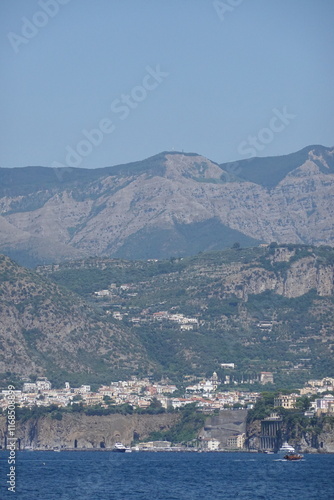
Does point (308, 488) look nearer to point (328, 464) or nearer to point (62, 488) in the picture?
point (62, 488)

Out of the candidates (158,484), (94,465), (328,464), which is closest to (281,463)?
(328,464)

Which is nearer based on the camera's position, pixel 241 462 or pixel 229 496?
pixel 229 496

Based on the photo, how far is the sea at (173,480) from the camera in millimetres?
147000

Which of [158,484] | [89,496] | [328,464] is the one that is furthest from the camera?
[328,464]

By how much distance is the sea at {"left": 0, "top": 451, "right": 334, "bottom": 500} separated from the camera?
482ft

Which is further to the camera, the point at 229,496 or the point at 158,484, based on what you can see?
the point at 158,484

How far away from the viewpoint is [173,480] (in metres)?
165

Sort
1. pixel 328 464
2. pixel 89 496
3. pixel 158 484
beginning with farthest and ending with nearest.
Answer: pixel 328 464, pixel 158 484, pixel 89 496

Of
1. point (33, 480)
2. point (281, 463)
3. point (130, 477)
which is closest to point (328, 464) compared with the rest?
point (281, 463)

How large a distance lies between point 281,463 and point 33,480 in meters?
36.7

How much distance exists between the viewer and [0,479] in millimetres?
163500

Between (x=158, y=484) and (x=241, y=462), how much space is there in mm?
37129

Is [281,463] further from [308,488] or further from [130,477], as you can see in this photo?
[308,488]

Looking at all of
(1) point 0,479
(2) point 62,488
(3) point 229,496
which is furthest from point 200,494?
(1) point 0,479
